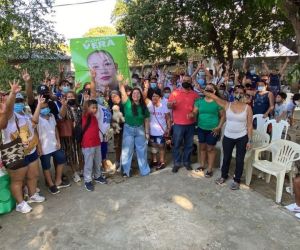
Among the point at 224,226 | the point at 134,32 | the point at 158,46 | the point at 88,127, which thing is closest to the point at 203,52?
the point at 158,46

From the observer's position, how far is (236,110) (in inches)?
215

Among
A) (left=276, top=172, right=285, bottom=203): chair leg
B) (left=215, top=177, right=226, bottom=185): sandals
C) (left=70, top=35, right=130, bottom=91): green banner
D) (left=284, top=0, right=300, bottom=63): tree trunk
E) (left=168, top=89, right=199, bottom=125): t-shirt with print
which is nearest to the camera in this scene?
(left=284, top=0, right=300, bottom=63): tree trunk

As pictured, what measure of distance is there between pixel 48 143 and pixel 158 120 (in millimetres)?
2102

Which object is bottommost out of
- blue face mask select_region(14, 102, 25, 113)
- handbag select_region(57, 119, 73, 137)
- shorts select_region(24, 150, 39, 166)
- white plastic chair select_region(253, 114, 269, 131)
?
shorts select_region(24, 150, 39, 166)

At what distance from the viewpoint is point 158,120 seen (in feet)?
21.0

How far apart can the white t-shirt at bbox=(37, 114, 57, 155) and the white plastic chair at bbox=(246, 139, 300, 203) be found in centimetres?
339

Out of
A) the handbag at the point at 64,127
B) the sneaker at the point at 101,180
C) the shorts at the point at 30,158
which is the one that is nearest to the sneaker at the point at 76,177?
the sneaker at the point at 101,180

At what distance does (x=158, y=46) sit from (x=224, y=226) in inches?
391

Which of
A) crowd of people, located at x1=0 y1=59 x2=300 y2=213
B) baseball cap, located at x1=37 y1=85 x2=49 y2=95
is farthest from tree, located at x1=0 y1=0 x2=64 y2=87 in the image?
baseball cap, located at x1=37 y1=85 x2=49 y2=95

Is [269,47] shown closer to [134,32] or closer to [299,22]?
[134,32]

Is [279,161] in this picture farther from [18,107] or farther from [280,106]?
[18,107]

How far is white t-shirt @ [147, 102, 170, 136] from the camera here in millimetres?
6391

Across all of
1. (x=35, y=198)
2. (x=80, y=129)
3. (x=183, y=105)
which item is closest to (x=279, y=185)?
(x=183, y=105)

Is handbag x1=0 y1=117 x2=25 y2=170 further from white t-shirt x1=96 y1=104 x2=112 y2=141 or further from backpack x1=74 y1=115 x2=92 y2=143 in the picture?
white t-shirt x1=96 y1=104 x2=112 y2=141
